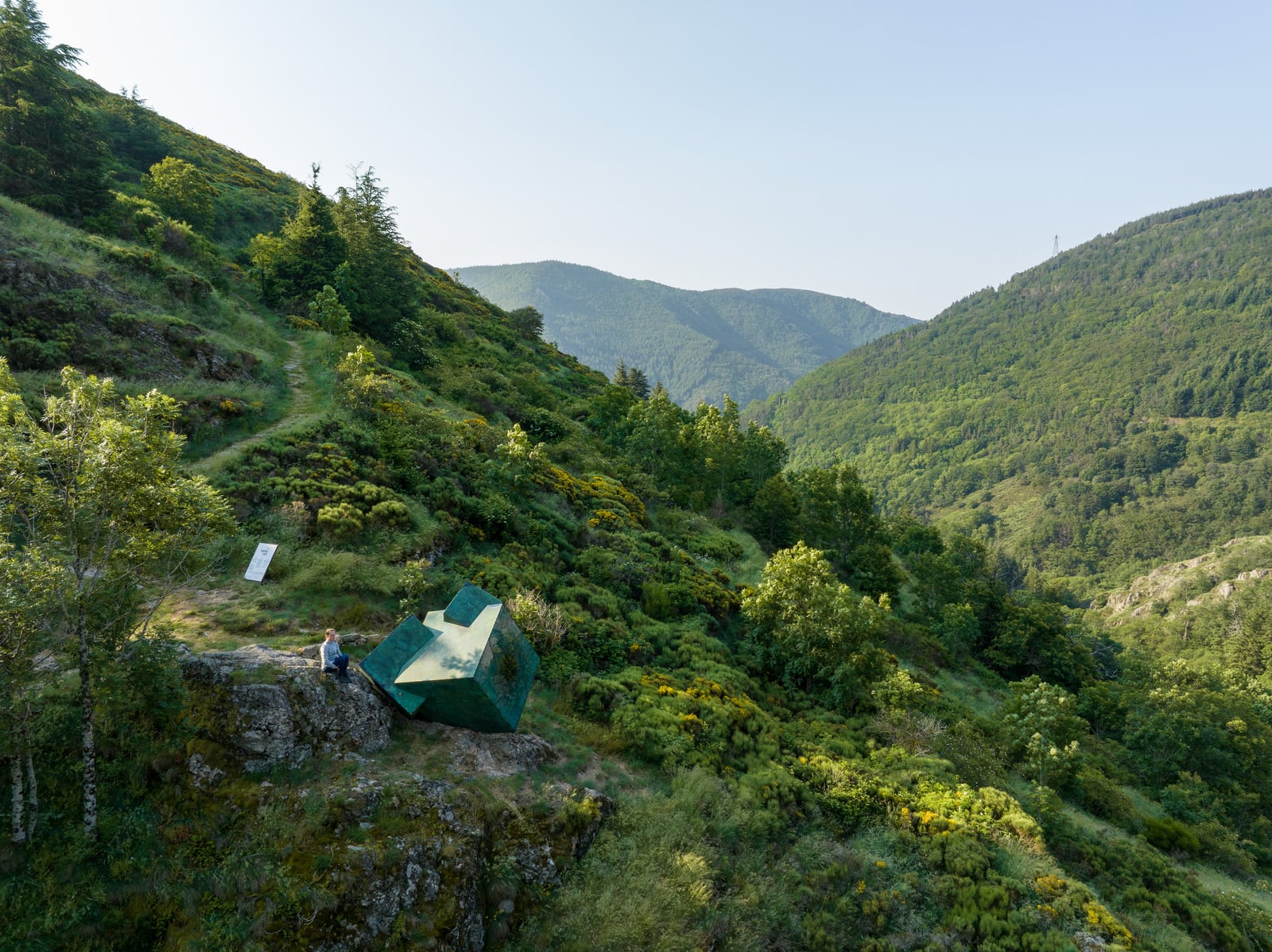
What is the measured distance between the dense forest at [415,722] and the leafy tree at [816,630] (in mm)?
137

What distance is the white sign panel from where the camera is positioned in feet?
44.0

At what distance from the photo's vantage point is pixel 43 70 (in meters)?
26.5

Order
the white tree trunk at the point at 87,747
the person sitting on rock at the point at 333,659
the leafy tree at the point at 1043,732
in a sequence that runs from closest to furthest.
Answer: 1. the white tree trunk at the point at 87,747
2. the person sitting on rock at the point at 333,659
3. the leafy tree at the point at 1043,732

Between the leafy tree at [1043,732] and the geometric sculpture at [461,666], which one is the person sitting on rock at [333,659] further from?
the leafy tree at [1043,732]

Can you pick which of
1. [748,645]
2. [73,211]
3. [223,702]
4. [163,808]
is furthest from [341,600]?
[73,211]

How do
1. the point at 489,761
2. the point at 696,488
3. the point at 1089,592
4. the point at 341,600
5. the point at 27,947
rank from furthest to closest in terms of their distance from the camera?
the point at 1089,592 → the point at 696,488 → the point at 341,600 → the point at 489,761 → the point at 27,947

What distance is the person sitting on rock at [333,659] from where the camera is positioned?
10.5 m

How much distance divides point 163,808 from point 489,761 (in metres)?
5.02

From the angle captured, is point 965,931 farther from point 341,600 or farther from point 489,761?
point 341,600

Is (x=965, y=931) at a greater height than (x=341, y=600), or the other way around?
(x=341, y=600)

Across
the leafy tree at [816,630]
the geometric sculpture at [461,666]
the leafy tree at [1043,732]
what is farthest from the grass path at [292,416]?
the leafy tree at [1043,732]

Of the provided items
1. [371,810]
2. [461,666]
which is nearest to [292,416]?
[461,666]

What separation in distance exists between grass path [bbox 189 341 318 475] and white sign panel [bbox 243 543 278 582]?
4.14 meters

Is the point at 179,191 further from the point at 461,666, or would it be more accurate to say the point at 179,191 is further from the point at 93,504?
the point at 461,666
